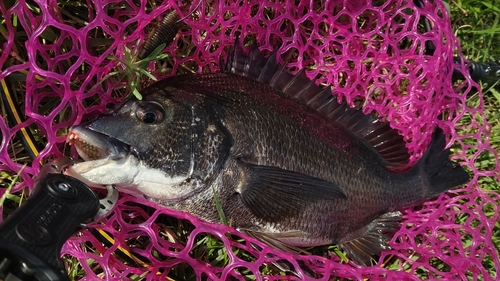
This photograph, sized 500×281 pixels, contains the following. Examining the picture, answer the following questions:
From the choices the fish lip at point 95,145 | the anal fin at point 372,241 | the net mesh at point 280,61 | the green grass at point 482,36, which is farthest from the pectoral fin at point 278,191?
the green grass at point 482,36

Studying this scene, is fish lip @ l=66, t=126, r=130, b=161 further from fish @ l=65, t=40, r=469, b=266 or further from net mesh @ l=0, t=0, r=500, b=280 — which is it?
net mesh @ l=0, t=0, r=500, b=280

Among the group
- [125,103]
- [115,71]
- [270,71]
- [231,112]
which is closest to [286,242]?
[231,112]

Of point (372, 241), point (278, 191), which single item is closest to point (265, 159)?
point (278, 191)

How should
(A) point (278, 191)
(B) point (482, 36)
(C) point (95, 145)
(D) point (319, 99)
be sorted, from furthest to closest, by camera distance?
(B) point (482, 36) → (D) point (319, 99) → (A) point (278, 191) → (C) point (95, 145)

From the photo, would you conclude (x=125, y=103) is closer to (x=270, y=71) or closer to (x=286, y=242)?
(x=270, y=71)

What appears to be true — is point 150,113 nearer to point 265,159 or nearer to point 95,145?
point 95,145

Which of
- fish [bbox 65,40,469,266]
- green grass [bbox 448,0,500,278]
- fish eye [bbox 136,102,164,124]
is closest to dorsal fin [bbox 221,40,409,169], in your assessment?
fish [bbox 65,40,469,266]
